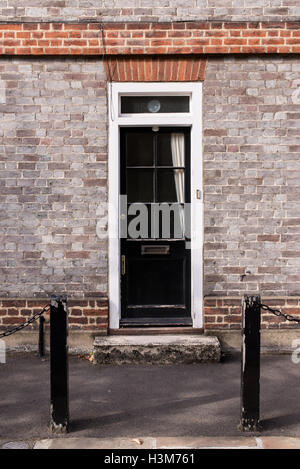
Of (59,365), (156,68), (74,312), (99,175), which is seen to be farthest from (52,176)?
(59,365)

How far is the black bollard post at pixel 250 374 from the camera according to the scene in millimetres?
3752

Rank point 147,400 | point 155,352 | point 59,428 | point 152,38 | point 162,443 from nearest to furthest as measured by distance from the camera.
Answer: point 162,443 → point 59,428 → point 147,400 → point 155,352 → point 152,38

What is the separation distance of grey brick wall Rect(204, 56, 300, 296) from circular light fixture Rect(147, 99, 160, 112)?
60 cm

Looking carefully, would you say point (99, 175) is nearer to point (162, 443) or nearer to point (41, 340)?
point (41, 340)

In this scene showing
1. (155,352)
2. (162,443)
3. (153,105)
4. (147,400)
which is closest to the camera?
(162,443)

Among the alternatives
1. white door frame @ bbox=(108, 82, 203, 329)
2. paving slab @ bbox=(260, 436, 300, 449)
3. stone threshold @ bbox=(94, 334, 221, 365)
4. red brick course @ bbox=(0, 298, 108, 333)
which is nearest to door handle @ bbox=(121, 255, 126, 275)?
white door frame @ bbox=(108, 82, 203, 329)

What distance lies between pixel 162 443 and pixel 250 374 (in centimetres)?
87

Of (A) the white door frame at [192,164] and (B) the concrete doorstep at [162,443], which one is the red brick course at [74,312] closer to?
(A) the white door frame at [192,164]

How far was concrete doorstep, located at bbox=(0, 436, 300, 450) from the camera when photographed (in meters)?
3.48

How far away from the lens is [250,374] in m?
3.78

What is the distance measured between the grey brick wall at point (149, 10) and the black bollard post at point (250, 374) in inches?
147

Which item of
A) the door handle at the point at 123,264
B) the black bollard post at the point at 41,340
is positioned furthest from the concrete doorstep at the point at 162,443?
the door handle at the point at 123,264

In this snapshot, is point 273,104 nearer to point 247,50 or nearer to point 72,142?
point 247,50

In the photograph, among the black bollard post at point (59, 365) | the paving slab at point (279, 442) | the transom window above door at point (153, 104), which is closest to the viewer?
the paving slab at point (279, 442)
